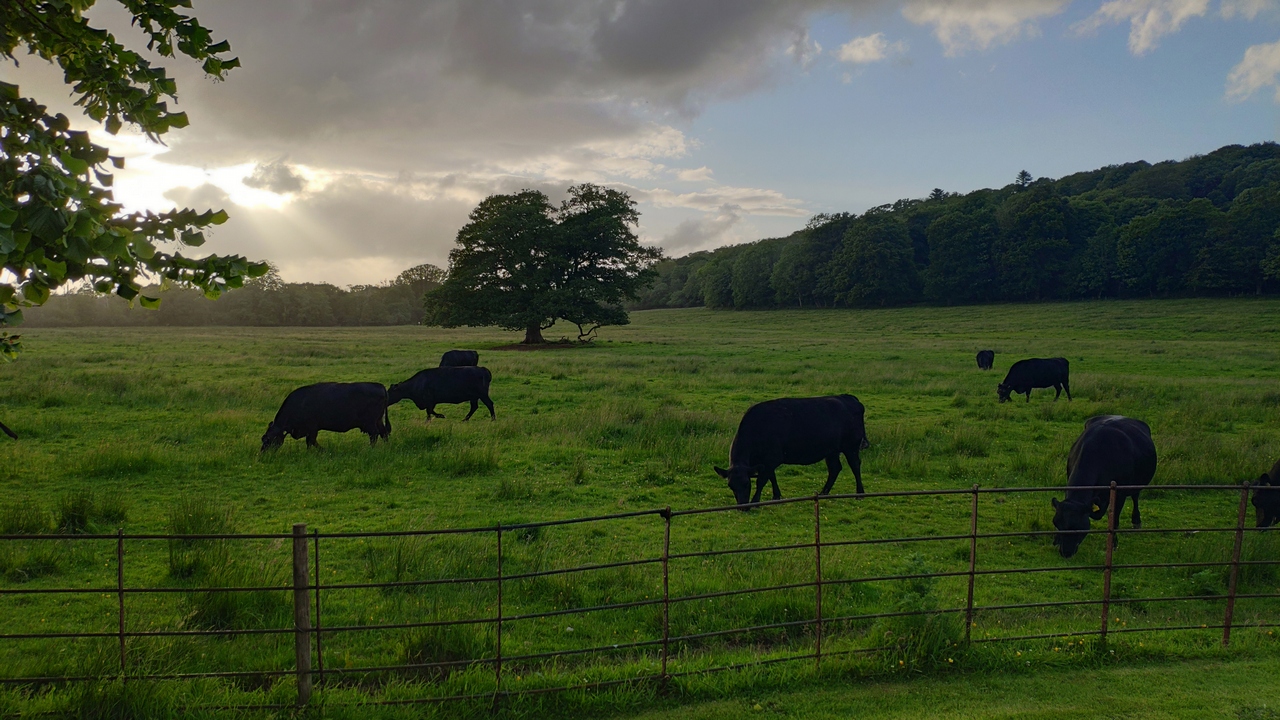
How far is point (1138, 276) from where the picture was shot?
70125 millimetres

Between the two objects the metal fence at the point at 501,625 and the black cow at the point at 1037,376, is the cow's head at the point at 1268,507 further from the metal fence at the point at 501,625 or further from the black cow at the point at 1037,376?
the black cow at the point at 1037,376

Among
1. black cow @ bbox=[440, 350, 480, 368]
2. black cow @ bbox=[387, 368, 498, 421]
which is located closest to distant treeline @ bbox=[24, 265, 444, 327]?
black cow @ bbox=[440, 350, 480, 368]

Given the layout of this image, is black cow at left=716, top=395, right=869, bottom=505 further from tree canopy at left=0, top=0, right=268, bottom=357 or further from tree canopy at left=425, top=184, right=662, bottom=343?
tree canopy at left=425, top=184, right=662, bottom=343

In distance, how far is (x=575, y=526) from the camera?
31.2 feet

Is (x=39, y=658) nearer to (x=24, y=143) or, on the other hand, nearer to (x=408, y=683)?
(x=408, y=683)

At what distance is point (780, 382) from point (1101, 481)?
15.1 metres

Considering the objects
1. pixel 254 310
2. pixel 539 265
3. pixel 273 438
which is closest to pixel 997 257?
pixel 539 265

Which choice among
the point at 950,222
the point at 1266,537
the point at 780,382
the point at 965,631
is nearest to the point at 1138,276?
the point at 950,222

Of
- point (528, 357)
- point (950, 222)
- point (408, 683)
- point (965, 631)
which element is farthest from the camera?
point (950, 222)

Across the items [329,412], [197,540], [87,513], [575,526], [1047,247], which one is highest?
[1047,247]

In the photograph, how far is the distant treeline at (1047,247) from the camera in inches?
2665

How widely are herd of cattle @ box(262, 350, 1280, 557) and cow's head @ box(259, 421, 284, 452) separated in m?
0.02

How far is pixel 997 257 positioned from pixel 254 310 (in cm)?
9501

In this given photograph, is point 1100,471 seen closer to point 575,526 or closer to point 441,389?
point 575,526
